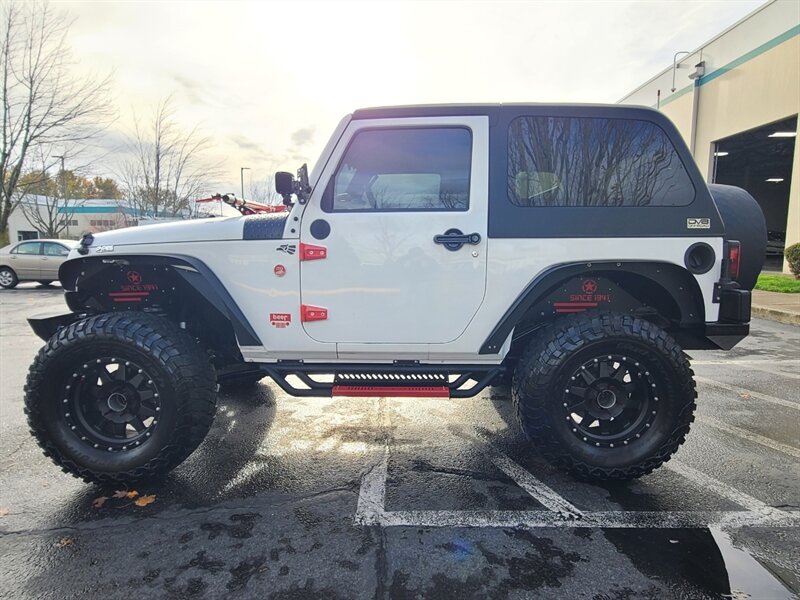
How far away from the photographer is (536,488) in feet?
9.37

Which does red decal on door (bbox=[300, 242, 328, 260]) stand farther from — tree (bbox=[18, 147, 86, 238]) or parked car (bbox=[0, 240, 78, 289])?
tree (bbox=[18, 147, 86, 238])

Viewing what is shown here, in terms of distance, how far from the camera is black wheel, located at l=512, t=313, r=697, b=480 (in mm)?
2725

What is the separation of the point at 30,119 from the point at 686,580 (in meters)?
27.1

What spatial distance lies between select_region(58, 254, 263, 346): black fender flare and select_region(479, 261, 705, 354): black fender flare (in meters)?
1.55

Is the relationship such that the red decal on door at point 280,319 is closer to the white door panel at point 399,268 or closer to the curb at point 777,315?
the white door panel at point 399,268

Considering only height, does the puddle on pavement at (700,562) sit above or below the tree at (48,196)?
below

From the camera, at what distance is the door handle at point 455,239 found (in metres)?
2.76

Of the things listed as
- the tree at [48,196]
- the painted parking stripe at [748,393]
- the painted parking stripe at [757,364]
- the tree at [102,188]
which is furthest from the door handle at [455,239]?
the tree at [102,188]

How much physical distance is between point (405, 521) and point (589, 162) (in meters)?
2.45

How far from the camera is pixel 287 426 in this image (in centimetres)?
391

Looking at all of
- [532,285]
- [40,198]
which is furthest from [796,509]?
[40,198]

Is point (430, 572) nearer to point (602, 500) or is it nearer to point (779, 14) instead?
point (602, 500)

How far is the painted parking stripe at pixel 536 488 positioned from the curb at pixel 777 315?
8.15 metres

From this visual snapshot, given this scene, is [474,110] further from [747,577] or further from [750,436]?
[750,436]
